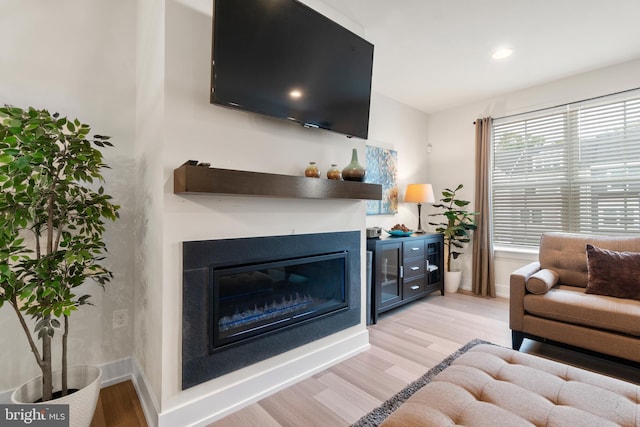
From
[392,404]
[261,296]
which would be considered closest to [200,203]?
[261,296]

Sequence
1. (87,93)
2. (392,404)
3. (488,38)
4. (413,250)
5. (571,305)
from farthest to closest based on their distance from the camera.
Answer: (413,250) < (488,38) < (571,305) < (87,93) < (392,404)

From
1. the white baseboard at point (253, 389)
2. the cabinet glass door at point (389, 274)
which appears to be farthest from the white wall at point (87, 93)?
the cabinet glass door at point (389, 274)

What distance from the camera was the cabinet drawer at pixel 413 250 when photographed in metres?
3.29

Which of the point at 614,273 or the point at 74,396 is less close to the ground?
the point at 614,273

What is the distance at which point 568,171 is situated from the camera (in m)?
3.42

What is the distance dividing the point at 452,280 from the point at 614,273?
1911mm

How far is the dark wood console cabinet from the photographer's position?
2.94 metres

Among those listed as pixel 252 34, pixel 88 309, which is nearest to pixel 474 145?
pixel 252 34

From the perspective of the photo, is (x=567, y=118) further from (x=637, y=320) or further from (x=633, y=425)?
(x=633, y=425)

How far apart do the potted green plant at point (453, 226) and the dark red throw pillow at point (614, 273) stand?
1.55 metres

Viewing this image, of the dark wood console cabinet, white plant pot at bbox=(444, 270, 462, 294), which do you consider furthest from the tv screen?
white plant pot at bbox=(444, 270, 462, 294)

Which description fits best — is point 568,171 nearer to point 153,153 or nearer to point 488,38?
point 488,38

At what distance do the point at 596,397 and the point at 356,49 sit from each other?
225 cm

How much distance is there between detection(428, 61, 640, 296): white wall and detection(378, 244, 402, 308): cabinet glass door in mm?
1540
